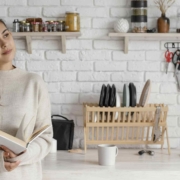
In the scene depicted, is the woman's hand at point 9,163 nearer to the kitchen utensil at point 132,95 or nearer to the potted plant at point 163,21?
the kitchen utensil at point 132,95

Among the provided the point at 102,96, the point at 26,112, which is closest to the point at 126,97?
the point at 102,96

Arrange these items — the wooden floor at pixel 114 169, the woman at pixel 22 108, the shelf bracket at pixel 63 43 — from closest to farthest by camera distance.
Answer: the woman at pixel 22 108 < the wooden floor at pixel 114 169 < the shelf bracket at pixel 63 43

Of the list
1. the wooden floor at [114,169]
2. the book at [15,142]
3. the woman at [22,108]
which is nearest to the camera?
the book at [15,142]

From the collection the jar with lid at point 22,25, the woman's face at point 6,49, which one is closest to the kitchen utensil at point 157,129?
the jar with lid at point 22,25

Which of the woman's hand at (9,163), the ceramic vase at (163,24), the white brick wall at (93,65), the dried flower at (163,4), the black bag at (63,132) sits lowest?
the black bag at (63,132)

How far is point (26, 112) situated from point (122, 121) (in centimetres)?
103

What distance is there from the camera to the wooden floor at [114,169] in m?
2.46

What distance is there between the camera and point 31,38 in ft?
10.1

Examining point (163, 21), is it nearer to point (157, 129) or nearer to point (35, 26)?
point (157, 129)

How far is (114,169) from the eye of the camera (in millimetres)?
2486

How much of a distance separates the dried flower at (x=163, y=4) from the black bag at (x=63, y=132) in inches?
34.2

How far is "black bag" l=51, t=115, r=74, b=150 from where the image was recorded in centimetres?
295

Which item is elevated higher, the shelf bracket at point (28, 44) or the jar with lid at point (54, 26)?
the jar with lid at point (54, 26)

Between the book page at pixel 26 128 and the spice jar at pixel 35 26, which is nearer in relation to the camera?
the book page at pixel 26 128
